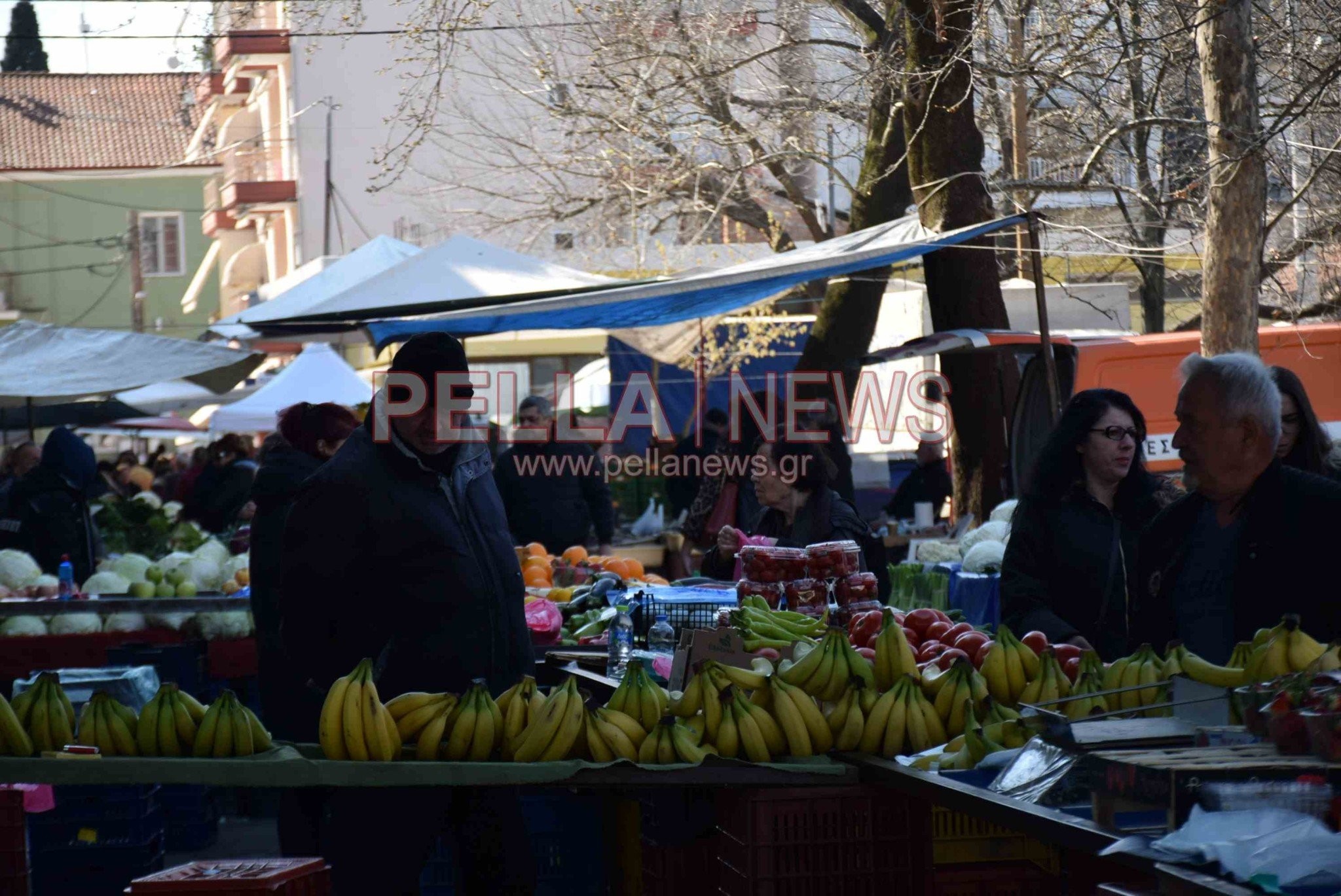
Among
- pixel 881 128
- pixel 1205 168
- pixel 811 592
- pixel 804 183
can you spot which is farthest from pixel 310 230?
pixel 811 592

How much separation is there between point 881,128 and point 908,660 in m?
9.94

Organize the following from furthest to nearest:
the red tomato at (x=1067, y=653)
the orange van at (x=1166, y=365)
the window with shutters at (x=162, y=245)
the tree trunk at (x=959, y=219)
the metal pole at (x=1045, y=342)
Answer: the window with shutters at (x=162, y=245)
the orange van at (x=1166, y=365)
the tree trunk at (x=959, y=219)
the metal pole at (x=1045, y=342)
the red tomato at (x=1067, y=653)

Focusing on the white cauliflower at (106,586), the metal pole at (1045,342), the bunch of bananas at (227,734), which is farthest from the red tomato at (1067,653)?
the white cauliflower at (106,586)

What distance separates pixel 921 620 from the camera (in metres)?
5.00

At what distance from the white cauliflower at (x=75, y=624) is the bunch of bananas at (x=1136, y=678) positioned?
6647 mm

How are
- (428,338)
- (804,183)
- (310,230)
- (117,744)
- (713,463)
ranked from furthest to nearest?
(310,230) → (804,183) → (713,463) → (428,338) → (117,744)

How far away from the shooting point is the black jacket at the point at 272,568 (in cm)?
563

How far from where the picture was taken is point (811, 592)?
5617 millimetres

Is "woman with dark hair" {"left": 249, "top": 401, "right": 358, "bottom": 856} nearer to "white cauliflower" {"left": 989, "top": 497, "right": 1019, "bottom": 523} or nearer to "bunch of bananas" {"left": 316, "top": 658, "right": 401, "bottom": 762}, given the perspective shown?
"bunch of bananas" {"left": 316, "top": 658, "right": 401, "bottom": 762}

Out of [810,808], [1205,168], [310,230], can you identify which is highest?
Result: [310,230]

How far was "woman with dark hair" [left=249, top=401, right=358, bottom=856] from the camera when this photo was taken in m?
5.48

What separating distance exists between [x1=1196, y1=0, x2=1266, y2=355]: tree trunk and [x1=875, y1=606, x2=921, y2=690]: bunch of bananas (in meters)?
5.66

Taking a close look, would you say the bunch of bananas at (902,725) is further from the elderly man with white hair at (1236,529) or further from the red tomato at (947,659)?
the elderly man with white hair at (1236,529)

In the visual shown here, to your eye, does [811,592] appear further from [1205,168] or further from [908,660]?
[1205,168]
